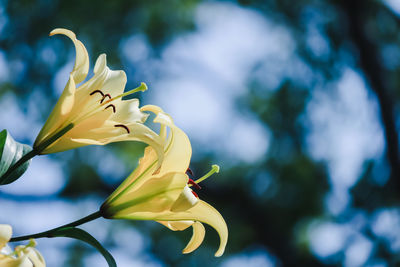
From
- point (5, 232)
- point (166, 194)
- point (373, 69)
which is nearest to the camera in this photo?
point (5, 232)

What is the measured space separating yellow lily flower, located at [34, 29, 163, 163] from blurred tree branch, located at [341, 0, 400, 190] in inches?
117

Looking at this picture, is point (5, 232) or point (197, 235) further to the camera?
point (197, 235)

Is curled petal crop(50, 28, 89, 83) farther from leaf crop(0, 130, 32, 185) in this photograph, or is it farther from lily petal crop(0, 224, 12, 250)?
lily petal crop(0, 224, 12, 250)

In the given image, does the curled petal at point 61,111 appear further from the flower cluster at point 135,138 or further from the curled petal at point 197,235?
the curled petal at point 197,235

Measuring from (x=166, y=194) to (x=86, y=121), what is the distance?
0.11m

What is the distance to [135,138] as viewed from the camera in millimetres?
461

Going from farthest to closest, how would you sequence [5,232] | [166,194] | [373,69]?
[373,69]
[166,194]
[5,232]

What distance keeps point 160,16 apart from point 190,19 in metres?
0.24

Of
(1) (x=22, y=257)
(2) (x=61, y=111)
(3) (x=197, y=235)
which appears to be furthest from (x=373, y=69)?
(1) (x=22, y=257)

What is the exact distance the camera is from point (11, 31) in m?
3.08

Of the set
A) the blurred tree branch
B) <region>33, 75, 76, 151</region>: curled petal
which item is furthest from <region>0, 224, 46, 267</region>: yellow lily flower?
the blurred tree branch

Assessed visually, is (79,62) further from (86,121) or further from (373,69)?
(373,69)

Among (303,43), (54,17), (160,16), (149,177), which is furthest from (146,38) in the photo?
(149,177)

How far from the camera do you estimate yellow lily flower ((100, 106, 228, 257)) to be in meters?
0.50
